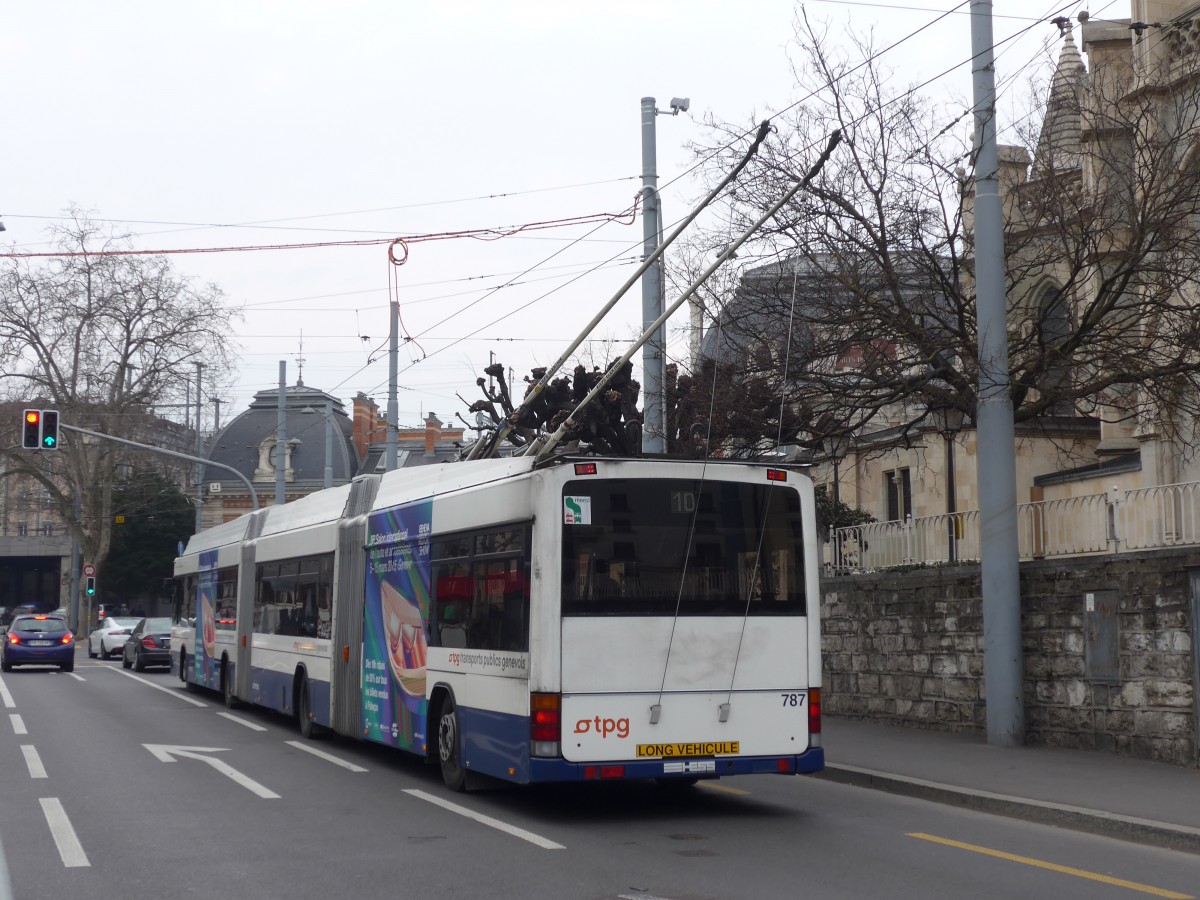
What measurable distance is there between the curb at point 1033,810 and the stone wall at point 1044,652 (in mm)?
2730

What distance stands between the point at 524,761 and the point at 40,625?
1172 inches

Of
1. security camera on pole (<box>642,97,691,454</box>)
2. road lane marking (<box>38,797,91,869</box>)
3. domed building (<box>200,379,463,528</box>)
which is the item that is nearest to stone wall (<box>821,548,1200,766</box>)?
security camera on pole (<box>642,97,691,454</box>)

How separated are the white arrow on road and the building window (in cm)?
2342

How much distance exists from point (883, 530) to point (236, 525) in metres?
11.5

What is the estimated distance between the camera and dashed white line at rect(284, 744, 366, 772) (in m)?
15.6

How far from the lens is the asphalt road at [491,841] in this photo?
349 inches

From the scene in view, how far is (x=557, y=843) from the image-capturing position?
10.5 m

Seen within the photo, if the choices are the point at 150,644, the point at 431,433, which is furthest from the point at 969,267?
the point at 431,433

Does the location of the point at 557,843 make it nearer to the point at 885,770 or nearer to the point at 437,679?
the point at 437,679

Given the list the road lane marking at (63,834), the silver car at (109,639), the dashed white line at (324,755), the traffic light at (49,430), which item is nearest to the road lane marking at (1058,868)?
the road lane marking at (63,834)

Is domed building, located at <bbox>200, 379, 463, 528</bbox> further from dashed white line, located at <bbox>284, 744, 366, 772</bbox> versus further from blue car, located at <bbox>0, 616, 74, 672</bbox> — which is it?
dashed white line, located at <bbox>284, 744, 366, 772</bbox>

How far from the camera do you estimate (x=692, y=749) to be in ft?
38.4

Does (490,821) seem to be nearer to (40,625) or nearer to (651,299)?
(651,299)

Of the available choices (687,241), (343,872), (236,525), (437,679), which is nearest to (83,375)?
(236,525)
